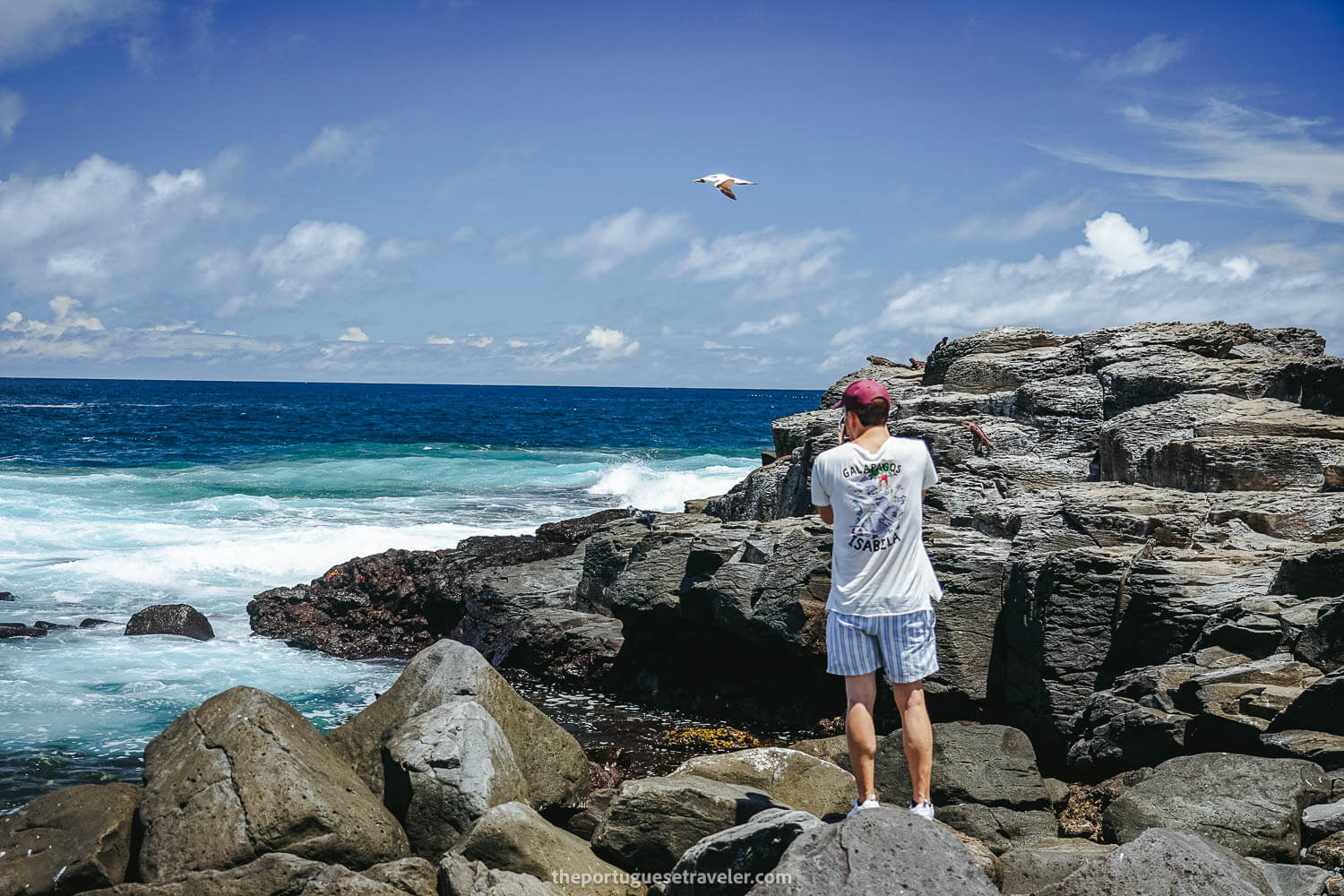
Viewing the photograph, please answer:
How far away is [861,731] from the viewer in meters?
4.71

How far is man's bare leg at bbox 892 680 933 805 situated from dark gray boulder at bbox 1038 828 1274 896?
0.73 metres

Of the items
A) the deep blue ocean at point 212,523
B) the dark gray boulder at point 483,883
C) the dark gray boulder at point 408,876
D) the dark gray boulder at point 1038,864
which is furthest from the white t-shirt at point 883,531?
the deep blue ocean at point 212,523

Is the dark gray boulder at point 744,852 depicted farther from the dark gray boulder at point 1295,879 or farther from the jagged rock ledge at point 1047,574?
the jagged rock ledge at point 1047,574

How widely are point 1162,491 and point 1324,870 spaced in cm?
435

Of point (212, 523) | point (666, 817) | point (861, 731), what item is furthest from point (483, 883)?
point (212, 523)

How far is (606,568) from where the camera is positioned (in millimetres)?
12398

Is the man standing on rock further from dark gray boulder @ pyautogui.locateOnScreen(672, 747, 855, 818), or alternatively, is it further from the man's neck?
dark gray boulder @ pyautogui.locateOnScreen(672, 747, 855, 818)

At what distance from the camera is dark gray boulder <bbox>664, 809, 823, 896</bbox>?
4.50 meters

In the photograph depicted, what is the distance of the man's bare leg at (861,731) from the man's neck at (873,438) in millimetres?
1082

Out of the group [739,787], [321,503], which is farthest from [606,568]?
[321,503]

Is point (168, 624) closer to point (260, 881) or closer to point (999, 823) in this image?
point (260, 881)

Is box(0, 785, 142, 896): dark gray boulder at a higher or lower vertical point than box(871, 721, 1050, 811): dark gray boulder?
lower

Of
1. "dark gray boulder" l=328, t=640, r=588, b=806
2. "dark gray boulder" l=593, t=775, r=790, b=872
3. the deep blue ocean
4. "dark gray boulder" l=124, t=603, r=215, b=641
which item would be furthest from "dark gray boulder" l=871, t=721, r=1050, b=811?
"dark gray boulder" l=124, t=603, r=215, b=641

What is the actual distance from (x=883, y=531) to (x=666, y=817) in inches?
87.5
